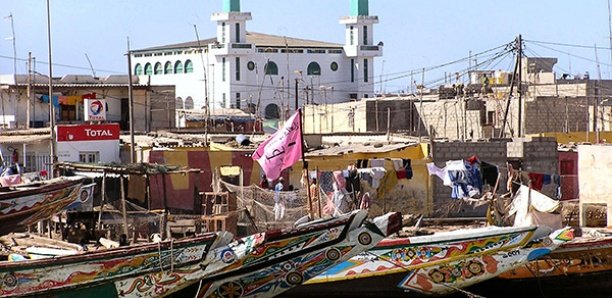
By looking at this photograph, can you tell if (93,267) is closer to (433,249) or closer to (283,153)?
(283,153)

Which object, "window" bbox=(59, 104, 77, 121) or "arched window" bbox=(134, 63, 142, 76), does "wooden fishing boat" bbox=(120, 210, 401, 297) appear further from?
"arched window" bbox=(134, 63, 142, 76)

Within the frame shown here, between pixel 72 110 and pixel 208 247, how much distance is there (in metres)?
19.7

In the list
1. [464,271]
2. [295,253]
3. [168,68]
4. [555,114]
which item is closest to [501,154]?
[464,271]

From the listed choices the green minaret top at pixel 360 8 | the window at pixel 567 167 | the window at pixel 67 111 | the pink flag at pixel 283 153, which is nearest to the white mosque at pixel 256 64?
the green minaret top at pixel 360 8

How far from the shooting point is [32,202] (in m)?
16.1

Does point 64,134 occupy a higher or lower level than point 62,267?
higher

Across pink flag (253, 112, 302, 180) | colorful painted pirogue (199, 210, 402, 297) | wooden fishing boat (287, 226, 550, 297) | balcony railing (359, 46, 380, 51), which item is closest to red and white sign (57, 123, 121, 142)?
pink flag (253, 112, 302, 180)

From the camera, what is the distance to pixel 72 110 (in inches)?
1282

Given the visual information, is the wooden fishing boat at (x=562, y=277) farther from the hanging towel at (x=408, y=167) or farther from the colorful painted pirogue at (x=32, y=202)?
the colorful painted pirogue at (x=32, y=202)

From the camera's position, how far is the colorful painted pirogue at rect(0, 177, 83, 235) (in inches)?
624

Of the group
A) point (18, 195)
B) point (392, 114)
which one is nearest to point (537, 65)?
point (392, 114)

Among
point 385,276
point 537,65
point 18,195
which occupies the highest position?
point 537,65

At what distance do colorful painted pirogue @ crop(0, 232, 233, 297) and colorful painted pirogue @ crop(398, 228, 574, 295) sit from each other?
3428mm

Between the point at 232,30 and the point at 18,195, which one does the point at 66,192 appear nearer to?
the point at 18,195
